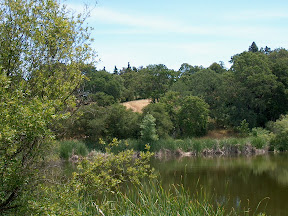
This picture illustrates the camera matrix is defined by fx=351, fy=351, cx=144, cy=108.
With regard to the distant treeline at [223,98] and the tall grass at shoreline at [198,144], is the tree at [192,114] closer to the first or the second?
the distant treeline at [223,98]

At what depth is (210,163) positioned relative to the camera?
2275cm

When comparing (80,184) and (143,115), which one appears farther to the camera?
(143,115)

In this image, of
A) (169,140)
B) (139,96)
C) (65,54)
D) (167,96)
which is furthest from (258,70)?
(65,54)

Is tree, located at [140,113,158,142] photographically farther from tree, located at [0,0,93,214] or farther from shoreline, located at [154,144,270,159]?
tree, located at [0,0,93,214]

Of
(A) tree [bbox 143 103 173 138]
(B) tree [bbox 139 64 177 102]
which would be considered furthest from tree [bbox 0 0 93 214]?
(B) tree [bbox 139 64 177 102]

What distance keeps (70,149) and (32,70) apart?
1874cm

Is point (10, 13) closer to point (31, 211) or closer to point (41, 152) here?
point (41, 152)

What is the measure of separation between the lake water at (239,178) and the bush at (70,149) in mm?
5040

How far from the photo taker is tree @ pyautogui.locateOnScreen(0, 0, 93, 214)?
4641mm

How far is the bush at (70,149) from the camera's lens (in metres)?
23.2

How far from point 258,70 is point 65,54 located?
3520 centimetres

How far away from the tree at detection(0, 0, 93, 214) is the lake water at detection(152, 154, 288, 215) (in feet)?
18.7

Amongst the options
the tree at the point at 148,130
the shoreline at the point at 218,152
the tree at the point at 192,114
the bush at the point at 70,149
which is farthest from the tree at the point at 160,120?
the bush at the point at 70,149

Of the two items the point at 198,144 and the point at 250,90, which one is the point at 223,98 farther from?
the point at 198,144
